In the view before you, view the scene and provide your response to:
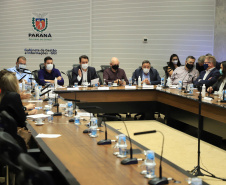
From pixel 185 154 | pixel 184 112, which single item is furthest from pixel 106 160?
pixel 184 112

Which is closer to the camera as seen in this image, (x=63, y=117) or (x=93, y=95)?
(x=63, y=117)

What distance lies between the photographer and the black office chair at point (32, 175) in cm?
182

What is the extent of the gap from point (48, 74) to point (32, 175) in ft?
21.0

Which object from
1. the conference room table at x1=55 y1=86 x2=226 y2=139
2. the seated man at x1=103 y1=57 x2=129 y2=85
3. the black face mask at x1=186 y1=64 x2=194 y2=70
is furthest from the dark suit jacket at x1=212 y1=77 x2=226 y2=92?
the seated man at x1=103 y1=57 x2=129 y2=85

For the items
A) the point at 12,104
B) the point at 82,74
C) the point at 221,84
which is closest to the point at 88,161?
the point at 12,104

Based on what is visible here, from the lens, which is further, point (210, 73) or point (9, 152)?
point (210, 73)

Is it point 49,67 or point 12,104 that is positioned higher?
point 49,67

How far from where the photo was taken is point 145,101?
787 centimetres

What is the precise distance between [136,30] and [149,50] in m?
0.67

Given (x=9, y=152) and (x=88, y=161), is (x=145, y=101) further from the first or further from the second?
(x=9, y=152)

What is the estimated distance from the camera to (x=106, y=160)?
2834mm

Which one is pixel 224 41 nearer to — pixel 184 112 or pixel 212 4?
pixel 212 4

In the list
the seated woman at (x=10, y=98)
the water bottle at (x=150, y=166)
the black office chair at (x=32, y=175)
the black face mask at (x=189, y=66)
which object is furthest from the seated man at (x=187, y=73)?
the black office chair at (x=32, y=175)

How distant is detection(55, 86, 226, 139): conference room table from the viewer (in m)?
6.49
